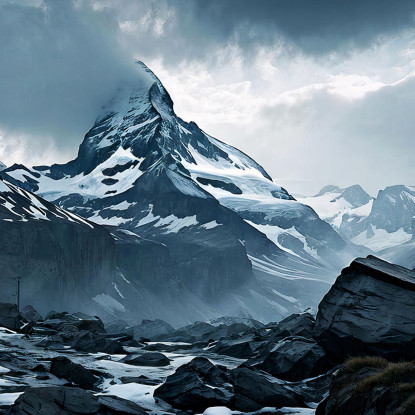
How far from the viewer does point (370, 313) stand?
3847cm

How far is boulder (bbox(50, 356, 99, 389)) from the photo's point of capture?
37.9m

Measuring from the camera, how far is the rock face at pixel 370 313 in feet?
121

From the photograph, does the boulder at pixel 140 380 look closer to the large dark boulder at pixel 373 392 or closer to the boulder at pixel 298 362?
the boulder at pixel 298 362

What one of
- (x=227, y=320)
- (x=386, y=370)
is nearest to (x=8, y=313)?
(x=386, y=370)

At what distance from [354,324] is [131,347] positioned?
40216 mm

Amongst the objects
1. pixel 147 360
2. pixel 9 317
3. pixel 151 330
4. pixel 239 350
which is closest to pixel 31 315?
pixel 151 330

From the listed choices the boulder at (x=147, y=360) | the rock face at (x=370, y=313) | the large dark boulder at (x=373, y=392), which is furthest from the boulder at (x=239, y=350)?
the large dark boulder at (x=373, y=392)

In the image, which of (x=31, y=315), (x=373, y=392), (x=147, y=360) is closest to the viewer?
(x=373, y=392)

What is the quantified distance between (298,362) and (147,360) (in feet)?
51.7

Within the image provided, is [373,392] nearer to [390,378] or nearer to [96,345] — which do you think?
[390,378]

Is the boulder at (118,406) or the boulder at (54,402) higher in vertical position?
the boulder at (54,402)

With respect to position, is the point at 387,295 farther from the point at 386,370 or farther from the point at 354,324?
the point at 386,370

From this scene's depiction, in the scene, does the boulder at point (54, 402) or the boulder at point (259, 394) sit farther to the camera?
the boulder at point (259, 394)

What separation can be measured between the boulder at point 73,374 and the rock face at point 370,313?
1598 cm
